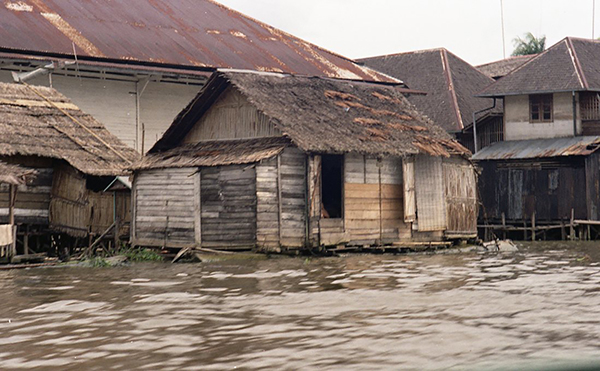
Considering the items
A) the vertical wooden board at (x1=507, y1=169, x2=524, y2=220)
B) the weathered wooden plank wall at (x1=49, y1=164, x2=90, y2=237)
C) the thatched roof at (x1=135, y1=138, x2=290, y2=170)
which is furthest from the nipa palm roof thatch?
the vertical wooden board at (x1=507, y1=169, x2=524, y2=220)

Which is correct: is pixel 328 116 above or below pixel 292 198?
above

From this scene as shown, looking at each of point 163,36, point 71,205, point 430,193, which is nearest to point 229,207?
point 71,205

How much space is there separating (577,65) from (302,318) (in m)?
24.5

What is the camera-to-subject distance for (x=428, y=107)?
1534 inches

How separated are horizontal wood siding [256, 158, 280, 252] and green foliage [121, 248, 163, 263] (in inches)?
95.1

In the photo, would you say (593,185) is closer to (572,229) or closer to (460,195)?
(572,229)

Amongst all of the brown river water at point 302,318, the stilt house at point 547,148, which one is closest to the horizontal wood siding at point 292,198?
the brown river water at point 302,318

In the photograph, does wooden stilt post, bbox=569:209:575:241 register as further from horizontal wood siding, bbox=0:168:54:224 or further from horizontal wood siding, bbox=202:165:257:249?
horizontal wood siding, bbox=0:168:54:224

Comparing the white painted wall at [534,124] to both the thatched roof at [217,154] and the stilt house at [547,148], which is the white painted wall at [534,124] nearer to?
the stilt house at [547,148]

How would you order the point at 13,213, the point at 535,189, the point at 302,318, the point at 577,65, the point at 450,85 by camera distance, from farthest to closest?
the point at 450,85, the point at 577,65, the point at 535,189, the point at 13,213, the point at 302,318

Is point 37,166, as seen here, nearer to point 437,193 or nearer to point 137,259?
point 137,259

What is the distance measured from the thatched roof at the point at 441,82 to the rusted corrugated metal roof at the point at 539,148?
3175 mm

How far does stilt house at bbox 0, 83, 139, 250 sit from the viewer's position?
21.4m

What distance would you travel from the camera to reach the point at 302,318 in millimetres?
11430
